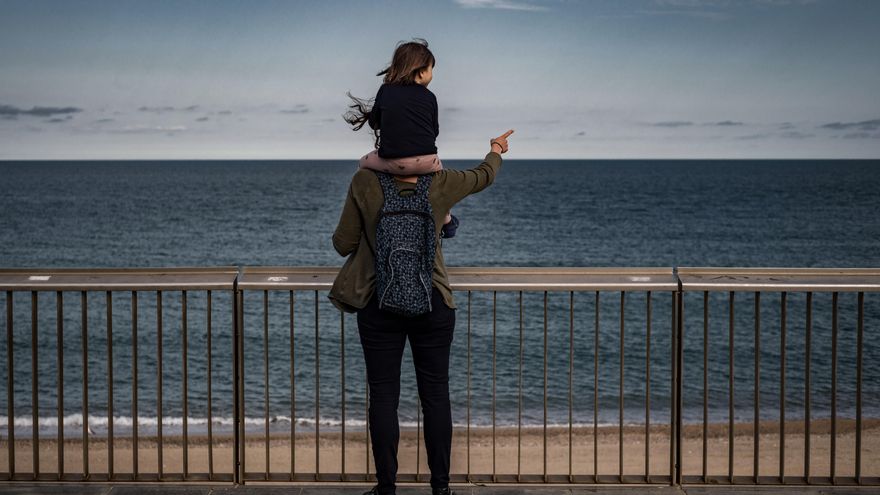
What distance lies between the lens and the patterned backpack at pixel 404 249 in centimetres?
366

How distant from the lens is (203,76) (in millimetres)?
81938

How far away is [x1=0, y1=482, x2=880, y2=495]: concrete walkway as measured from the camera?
4.49 meters

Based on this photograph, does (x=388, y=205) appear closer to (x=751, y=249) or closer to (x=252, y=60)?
(x=751, y=249)

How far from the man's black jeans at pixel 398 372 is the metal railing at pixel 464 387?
256 mm

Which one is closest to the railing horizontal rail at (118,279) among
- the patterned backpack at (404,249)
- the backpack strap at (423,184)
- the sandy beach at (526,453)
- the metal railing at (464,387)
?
the metal railing at (464,387)

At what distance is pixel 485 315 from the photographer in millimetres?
28797

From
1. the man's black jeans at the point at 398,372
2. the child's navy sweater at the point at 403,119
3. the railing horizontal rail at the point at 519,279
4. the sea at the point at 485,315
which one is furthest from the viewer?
the sea at the point at 485,315

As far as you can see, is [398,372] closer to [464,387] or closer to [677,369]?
[677,369]

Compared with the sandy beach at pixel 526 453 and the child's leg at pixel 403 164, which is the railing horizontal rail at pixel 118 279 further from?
the sandy beach at pixel 526 453

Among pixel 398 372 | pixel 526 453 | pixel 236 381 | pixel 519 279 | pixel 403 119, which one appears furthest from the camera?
pixel 526 453

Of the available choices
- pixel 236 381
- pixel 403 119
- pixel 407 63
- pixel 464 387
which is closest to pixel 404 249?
pixel 403 119

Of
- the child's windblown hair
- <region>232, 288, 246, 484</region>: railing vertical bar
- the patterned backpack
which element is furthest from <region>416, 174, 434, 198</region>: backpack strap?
<region>232, 288, 246, 484</region>: railing vertical bar

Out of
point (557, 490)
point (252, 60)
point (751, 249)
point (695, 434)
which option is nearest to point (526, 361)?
point (695, 434)

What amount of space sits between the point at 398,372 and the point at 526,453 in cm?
937
